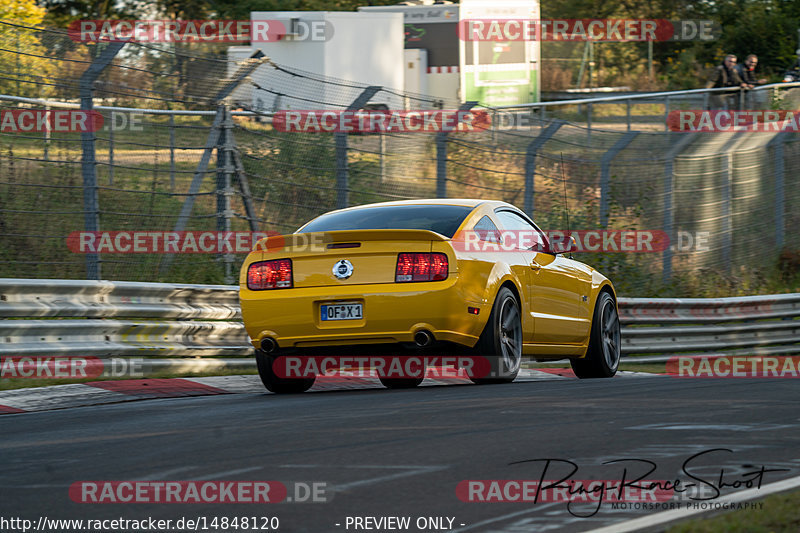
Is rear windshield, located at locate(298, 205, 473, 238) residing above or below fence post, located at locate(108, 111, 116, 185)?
below

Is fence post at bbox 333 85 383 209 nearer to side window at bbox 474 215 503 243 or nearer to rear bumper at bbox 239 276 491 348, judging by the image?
side window at bbox 474 215 503 243

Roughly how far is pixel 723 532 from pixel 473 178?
33.5 ft

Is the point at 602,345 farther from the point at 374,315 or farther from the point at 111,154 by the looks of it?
the point at 111,154

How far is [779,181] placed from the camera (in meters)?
19.6

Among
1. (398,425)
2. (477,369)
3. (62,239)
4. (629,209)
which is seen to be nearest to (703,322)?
(629,209)

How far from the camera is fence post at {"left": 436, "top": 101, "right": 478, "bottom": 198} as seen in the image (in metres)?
13.4

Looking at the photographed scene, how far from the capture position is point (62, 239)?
413 inches

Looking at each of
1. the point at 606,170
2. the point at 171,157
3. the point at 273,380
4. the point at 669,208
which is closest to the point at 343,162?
the point at 171,157

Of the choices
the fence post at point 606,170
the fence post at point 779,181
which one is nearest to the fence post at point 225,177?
the fence post at point 606,170

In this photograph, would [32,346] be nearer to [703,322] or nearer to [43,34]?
[43,34]

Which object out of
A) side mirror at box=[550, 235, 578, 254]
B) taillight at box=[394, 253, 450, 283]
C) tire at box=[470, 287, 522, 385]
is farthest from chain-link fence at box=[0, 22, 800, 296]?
taillight at box=[394, 253, 450, 283]

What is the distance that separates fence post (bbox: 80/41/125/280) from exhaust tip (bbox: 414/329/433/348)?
326cm

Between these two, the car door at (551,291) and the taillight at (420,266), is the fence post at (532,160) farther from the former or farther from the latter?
the taillight at (420,266)

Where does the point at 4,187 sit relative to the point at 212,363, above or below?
above
